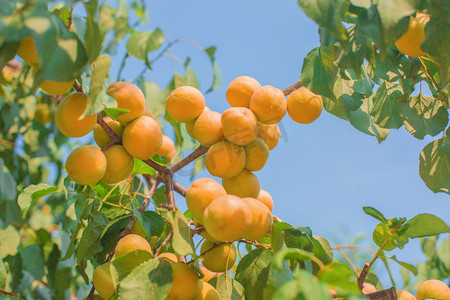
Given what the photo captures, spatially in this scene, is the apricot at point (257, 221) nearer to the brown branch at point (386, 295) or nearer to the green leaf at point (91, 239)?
the brown branch at point (386, 295)

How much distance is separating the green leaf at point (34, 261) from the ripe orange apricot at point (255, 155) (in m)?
0.84

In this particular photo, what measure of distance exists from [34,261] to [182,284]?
2.54ft

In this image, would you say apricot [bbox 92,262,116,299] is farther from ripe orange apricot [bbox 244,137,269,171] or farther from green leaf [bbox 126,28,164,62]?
green leaf [bbox 126,28,164,62]

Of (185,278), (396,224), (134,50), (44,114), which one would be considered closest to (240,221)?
(185,278)

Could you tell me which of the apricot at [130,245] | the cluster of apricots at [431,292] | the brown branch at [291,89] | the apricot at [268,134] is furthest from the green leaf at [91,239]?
the cluster of apricots at [431,292]

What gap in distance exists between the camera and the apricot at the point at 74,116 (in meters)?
0.88

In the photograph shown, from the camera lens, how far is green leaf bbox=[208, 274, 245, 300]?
93 centimetres

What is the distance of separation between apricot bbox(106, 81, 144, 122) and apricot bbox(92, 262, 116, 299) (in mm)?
352

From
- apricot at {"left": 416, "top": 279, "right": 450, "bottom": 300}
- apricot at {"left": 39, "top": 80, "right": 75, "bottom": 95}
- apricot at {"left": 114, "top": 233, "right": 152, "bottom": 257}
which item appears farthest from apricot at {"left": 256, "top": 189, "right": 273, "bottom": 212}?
apricot at {"left": 39, "top": 80, "right": 75, "bottom": 95}

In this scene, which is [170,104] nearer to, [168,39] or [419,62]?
[419,62]

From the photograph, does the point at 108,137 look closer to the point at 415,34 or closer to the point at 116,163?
the point at 116,163

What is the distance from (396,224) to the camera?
2.83 feet

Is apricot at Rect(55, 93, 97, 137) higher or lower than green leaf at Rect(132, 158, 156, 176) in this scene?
→ higher

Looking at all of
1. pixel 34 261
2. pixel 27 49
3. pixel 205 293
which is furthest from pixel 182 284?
pixel 34 261
